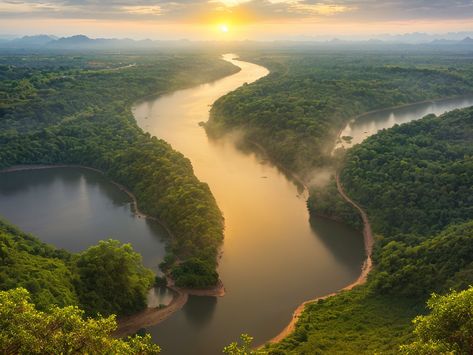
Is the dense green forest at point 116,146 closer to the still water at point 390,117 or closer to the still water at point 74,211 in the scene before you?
the still water at point 74,211

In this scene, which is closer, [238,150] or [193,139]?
[238,150]

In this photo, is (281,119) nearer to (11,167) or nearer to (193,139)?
(193,139)

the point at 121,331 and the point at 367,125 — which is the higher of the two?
the point at 367,125

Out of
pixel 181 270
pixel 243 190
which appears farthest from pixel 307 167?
pixel 181 270

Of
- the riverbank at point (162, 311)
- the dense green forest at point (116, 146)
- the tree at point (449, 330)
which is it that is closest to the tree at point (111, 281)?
the riverbank at point (162, 311)

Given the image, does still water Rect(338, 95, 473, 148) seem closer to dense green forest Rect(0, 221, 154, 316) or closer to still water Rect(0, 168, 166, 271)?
still water Rect(0, 168, 166, 271)

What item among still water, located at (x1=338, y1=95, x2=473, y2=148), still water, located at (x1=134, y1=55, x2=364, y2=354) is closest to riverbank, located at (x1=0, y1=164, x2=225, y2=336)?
still water, located at (x1=134, y1=55, x2=364, y2=354)

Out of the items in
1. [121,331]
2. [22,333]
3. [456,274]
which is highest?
[22,333]
